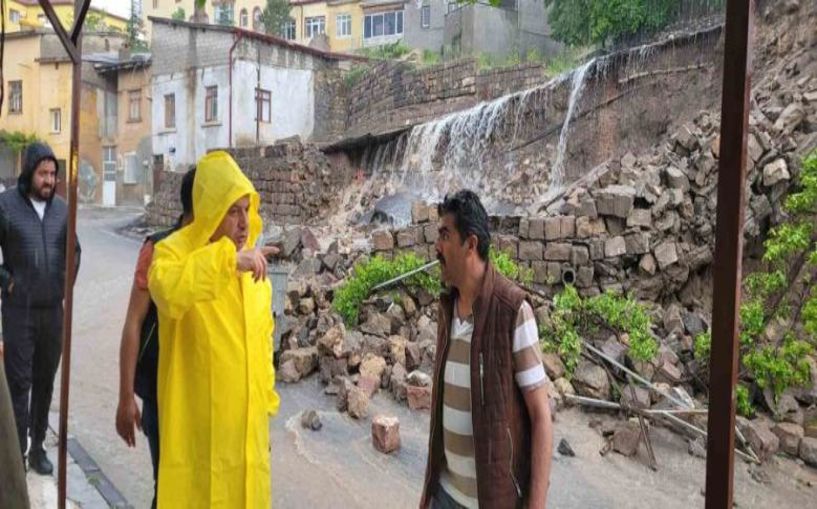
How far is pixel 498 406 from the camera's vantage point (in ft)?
6.43

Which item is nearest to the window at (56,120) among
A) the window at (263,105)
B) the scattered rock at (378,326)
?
the window at (263,105)

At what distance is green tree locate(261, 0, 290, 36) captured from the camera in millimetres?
36531

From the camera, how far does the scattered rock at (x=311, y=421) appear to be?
18.2ft

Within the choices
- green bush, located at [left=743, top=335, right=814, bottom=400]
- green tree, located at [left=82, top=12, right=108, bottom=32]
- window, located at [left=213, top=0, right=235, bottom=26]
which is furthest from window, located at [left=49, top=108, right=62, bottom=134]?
green bush, located at [left=743, top=335, right=814, bottom=400]

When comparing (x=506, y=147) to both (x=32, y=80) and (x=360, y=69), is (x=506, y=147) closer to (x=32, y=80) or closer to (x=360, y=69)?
(x=360, y=69)

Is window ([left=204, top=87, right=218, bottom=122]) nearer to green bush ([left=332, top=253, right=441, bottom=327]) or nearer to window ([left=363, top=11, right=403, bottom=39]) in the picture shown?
window ([left=363, top=11, right=403, bottom=39])

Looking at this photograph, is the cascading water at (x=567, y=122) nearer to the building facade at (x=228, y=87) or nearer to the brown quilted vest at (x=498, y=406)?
the brown quilted vest at (x=498, y=406)

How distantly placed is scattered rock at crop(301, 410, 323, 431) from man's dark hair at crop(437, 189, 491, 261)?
388 cm

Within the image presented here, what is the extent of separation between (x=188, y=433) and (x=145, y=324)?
0.49 meters

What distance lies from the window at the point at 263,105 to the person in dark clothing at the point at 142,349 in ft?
81.0

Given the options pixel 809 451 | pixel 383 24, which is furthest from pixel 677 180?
pixel 383 24

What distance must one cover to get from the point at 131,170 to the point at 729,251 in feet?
113

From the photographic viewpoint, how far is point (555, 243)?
8.18 meters

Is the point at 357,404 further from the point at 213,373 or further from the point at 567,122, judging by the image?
the point at 567,122
